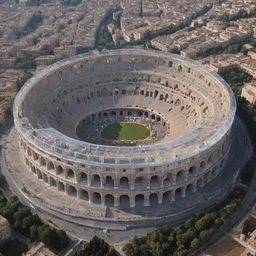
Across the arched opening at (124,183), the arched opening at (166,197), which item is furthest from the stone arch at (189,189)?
the arched opening at (124,183)

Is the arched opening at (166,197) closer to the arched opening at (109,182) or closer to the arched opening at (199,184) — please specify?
the arched opening at (199,184)

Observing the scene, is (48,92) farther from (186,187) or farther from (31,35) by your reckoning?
(31,35)

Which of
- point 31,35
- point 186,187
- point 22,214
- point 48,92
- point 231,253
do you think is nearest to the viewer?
point 231,253

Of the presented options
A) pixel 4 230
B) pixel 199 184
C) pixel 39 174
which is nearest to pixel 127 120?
pixel 39 174

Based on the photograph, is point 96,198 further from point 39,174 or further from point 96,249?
point 39,174

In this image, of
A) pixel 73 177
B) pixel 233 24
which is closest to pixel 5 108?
pixel 73 177

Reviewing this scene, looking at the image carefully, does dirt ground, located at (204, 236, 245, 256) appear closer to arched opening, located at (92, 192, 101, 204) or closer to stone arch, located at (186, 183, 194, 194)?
stone arch, located at (186, 183, 194, 194)
